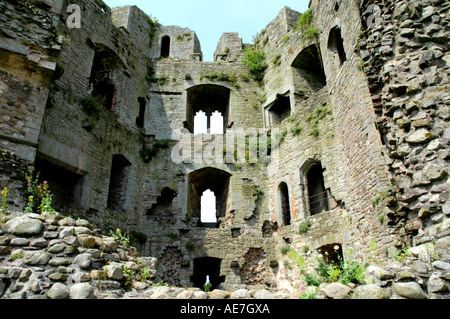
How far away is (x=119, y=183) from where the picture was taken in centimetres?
1309

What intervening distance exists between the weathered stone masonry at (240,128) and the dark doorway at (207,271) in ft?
0.38

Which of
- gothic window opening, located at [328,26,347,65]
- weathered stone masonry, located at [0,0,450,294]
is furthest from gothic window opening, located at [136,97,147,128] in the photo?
gothic window opening, located at [328,26,347,65]

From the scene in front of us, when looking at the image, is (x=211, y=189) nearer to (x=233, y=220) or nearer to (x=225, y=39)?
(x=233, y=220)

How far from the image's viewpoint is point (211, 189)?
15.9m

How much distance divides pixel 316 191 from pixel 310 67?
5607mm

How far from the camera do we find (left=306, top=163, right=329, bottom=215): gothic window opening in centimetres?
1166

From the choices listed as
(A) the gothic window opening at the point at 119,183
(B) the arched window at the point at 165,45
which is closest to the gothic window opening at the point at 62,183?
(A) the gothic window opening at the point at 119,183

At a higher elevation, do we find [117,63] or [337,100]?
[117,63]

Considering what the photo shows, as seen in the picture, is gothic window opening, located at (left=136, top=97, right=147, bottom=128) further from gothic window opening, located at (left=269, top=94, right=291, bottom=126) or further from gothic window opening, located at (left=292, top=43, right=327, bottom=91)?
gothic window opening, located at (left=292, top=43, right=327, bottom=91)

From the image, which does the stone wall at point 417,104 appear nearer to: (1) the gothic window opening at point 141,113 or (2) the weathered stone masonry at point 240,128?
(2) the weathered stone masonry at point 240,128

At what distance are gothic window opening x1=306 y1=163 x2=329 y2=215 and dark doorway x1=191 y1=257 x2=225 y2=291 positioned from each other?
3.93 metres
